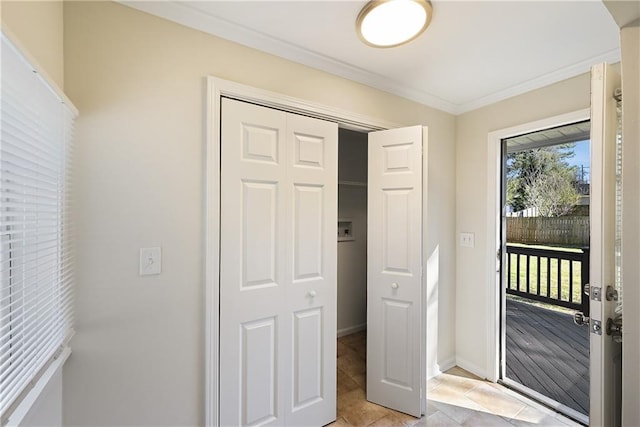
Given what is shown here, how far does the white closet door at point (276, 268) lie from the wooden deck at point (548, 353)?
5.72ft

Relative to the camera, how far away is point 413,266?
1946 millimetres

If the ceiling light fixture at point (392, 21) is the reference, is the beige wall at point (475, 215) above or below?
below

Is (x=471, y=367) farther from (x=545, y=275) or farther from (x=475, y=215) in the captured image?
(x=475, y=215)

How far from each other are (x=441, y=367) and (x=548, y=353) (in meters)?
0.98

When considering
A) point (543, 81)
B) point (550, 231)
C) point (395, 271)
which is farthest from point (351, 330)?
point (543, 81)

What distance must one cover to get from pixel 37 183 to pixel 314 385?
1.78 metres

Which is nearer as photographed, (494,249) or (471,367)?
(494,249)

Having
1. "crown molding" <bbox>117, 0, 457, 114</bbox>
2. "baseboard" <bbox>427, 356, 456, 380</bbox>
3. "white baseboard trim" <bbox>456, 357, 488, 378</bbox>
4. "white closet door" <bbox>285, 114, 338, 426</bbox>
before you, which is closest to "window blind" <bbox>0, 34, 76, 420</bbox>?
"crown molding" <bbox>117, 0, 457, 114</bbox>

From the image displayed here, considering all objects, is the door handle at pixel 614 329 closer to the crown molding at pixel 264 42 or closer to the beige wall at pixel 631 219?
the beige wall at pixel 631 219

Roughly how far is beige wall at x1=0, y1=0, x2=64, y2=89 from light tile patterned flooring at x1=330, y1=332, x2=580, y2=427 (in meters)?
2.45

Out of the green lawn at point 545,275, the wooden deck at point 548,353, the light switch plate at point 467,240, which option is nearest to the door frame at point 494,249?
the light switch plate at point 467,240

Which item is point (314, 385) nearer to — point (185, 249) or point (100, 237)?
point (185, 249)

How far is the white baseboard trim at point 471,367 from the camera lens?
2413 mm

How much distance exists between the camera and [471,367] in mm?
2496
